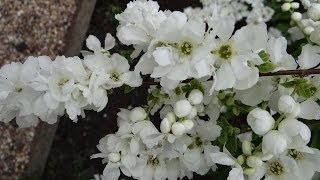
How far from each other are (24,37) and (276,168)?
1.46 meters

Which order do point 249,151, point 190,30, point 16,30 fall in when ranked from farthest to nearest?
point 16,30 → point 249,151 → point 190,30

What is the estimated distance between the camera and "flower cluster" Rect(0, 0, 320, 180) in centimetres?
98

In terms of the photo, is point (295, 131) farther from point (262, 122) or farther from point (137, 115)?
point (137, 115)

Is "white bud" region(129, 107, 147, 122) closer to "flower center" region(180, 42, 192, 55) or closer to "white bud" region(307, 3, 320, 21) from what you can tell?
"flower center" region(180, 42, 192, 55)

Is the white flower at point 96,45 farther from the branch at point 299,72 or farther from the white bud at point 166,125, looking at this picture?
the branch at point 299,72

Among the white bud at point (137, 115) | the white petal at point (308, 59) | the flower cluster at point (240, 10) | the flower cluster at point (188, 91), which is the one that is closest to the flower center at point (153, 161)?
the flower cluster at point (188, 91)

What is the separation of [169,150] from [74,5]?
4.53 ft

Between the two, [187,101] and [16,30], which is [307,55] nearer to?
Result: [187,101]

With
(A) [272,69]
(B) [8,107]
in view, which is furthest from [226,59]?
(B) [8,107]

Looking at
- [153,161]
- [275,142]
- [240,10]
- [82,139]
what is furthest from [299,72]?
[82,139]

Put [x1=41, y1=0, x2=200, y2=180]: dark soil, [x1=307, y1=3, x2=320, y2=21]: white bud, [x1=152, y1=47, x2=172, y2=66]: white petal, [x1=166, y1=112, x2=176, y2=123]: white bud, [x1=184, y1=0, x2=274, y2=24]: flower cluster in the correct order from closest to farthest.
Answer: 1. [x1=152, y1=47, x2=172, y2=66]: white petal
2. [x1=166, y1=112, x2=176, y2=123]: white bud
3. [x1=307, y1=3, x2=320, y2=21]: white bud
4. [x1=184, y1=0, x2=274, y2=24]: flower cluster
5. [x1=41, y1=0, x2=200, y2=180]: dark soil

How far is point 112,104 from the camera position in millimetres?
2322

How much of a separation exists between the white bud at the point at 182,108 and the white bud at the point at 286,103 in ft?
0.51

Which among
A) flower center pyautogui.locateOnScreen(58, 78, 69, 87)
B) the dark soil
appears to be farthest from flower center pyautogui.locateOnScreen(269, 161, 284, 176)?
the dark soil
